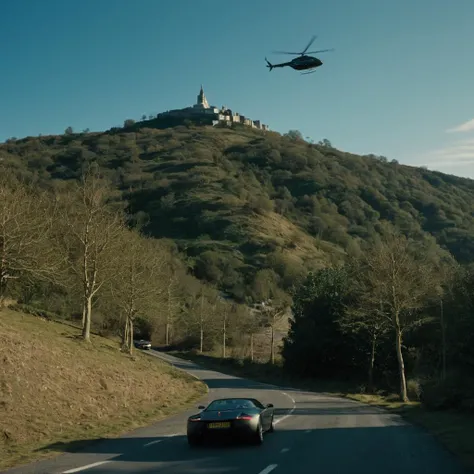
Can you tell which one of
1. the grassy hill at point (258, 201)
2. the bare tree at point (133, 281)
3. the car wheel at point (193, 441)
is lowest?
the car wheel at point (193, 441)

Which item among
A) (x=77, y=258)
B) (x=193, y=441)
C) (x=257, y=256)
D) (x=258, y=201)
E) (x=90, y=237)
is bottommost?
(x=193, y=441)

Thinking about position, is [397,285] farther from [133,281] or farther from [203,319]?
[203,319]

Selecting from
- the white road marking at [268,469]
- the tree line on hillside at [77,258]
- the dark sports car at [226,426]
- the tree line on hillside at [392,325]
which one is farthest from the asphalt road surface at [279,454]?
the tree line on hillside at [77,258]

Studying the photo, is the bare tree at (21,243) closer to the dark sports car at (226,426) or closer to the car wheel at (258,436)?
the dark sports car at (226,426)

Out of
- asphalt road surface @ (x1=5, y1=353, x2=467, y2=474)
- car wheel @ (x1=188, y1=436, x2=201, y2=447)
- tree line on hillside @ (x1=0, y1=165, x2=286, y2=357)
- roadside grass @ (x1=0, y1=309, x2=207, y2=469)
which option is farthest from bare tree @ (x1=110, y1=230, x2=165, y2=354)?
car wheel @ (x1=188, y1=436, x2=201, y2=447)

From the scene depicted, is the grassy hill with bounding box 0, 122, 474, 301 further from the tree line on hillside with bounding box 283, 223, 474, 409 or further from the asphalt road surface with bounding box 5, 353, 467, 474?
the asphalt road surface with bounding box 5, 353, 467, 474

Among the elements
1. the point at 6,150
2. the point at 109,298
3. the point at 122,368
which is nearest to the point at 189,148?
the point at 6,150

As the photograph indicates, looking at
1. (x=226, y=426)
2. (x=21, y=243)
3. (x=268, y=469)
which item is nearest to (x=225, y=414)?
(x=226, y=426)
